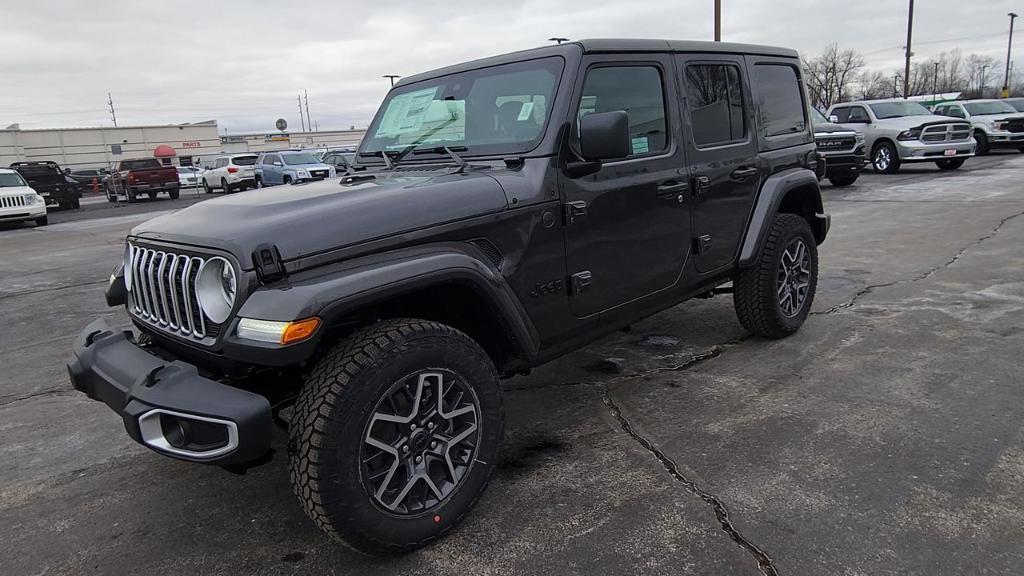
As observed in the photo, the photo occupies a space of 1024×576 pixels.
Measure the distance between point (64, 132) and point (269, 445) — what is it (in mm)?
68731

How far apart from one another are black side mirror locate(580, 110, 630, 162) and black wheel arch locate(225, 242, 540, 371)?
700 millimetres

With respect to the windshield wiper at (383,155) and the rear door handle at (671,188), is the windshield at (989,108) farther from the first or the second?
the windshield wiper at (383,155)

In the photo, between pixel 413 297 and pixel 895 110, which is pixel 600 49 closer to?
pixel 413 297

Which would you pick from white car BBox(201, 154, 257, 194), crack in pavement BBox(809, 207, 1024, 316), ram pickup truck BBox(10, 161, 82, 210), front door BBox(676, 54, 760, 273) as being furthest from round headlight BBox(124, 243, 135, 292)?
white car BBox(201, 154, 257, 194)

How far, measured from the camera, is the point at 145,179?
26047mm

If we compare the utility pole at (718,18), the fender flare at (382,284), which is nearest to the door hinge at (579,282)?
the fender flare at (382,284)

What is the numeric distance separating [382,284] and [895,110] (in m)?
19.3

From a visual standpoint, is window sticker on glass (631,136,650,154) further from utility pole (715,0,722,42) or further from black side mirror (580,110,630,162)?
utility pole (715,0,722,42)

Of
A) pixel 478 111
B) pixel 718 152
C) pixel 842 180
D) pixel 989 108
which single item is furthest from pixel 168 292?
pixel 989 108

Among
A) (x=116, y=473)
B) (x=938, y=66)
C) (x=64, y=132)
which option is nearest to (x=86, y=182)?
(x=64, y=132)

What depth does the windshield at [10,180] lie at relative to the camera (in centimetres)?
1709

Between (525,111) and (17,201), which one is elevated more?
(525,111)

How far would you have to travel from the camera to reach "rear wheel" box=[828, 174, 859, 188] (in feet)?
50.1

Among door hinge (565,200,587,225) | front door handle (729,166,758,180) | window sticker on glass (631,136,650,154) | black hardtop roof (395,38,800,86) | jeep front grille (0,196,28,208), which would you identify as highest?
black hardtop roof (395,38,800,86)
